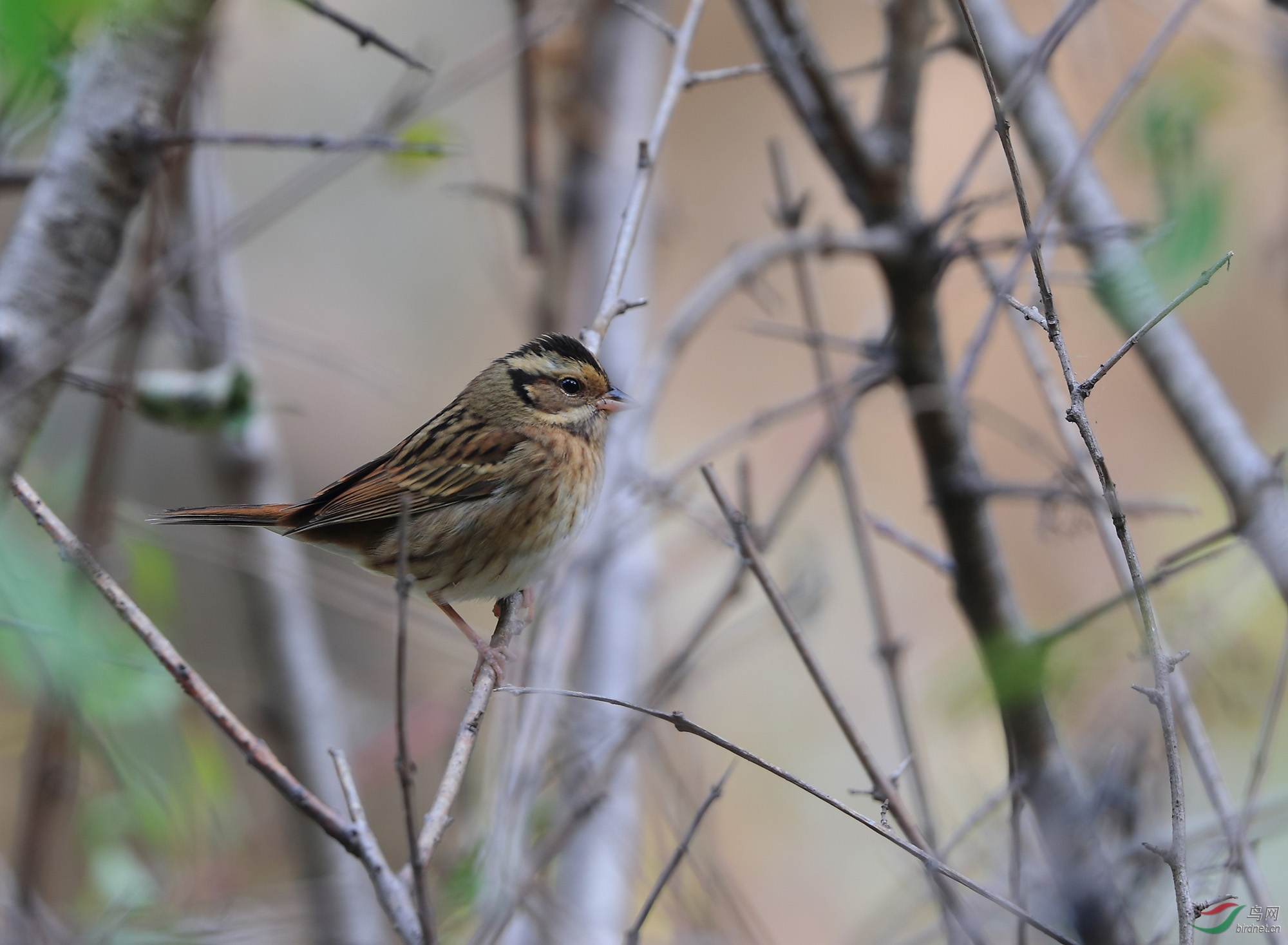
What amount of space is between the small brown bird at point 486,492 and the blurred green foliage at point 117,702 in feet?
1.49

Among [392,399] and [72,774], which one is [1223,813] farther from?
[72,774]

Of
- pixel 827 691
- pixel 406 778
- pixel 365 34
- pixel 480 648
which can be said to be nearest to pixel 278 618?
pixel 480 648

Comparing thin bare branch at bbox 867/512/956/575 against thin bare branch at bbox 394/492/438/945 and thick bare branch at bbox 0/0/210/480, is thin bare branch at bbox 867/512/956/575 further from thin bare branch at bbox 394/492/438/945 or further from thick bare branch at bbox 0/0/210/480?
thick bare branch at bbox 0/0/210/480

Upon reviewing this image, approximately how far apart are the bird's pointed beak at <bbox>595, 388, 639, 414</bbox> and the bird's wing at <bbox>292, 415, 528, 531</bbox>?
234 millimetres

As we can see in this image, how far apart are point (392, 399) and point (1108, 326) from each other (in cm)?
205

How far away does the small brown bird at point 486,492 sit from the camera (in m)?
2.70

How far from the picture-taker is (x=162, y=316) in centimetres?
290

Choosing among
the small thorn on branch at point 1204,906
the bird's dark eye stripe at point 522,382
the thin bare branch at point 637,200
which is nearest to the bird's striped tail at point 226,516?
the bird's dark eye stripe at point 522,382

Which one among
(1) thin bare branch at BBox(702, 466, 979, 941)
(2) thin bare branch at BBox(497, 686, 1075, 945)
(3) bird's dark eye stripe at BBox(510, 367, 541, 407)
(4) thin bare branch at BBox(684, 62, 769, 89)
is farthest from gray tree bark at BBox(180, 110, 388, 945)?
(2) thin bare branch at BBox(497, 686, 1075, 945)

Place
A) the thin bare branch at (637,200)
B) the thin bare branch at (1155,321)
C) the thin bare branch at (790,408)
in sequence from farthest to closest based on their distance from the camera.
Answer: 1. the thin bare branch at (790,408)
2. the thin bare branch at (637,200)
3. the thin bare branch at (1155,321)

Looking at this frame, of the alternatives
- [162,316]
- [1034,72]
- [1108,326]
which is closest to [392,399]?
[162,316]

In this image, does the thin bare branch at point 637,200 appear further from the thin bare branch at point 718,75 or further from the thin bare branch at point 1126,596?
the thin bare branch at point 1126,596

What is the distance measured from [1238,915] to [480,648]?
4.98 feet

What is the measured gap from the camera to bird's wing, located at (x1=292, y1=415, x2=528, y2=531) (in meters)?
2.73
